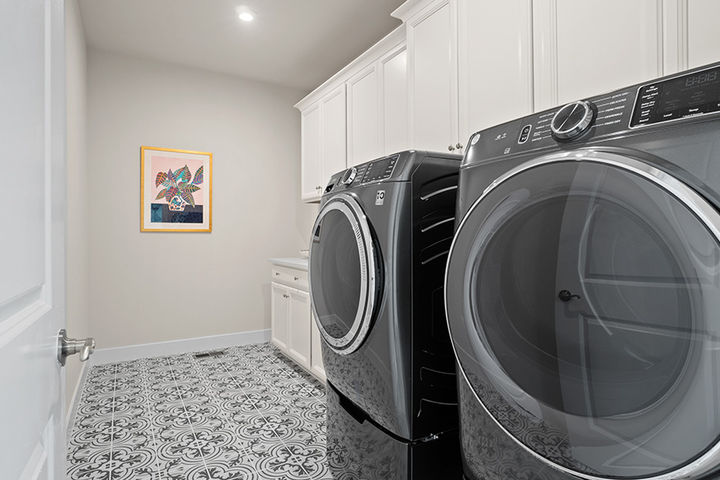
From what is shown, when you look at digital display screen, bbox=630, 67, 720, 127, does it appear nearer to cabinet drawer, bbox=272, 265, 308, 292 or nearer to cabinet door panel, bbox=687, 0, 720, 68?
cabinet door panel, bbox=687, 0, 720, 68

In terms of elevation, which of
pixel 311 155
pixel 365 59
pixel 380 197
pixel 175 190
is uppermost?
pixel 365 59

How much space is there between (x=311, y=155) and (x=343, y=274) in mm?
2450

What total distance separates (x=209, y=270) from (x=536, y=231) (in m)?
3.61

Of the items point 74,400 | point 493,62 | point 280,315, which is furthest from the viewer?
point 280,315

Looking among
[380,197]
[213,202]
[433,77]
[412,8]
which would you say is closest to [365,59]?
[412,8]

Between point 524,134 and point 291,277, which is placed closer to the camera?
point 524,134

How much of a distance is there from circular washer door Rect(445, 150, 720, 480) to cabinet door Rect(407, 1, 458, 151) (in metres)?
1.23

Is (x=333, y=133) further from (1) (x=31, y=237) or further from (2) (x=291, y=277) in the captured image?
(1) (x=31, y=237)

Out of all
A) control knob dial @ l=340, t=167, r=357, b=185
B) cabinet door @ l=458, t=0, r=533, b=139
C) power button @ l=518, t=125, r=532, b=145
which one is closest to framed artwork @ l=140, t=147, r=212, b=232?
control knob dial @ l=340, t=167, r=357, b=185

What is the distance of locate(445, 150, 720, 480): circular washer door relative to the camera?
0.59 meters

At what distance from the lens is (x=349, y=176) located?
160 centimetres

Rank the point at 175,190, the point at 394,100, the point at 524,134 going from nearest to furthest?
the point at 524,134 < the point at 394,100 < the point at 175,190

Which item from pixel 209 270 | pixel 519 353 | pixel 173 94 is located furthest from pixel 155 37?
pixel 519 353

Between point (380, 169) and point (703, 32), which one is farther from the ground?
point (703, 32)
